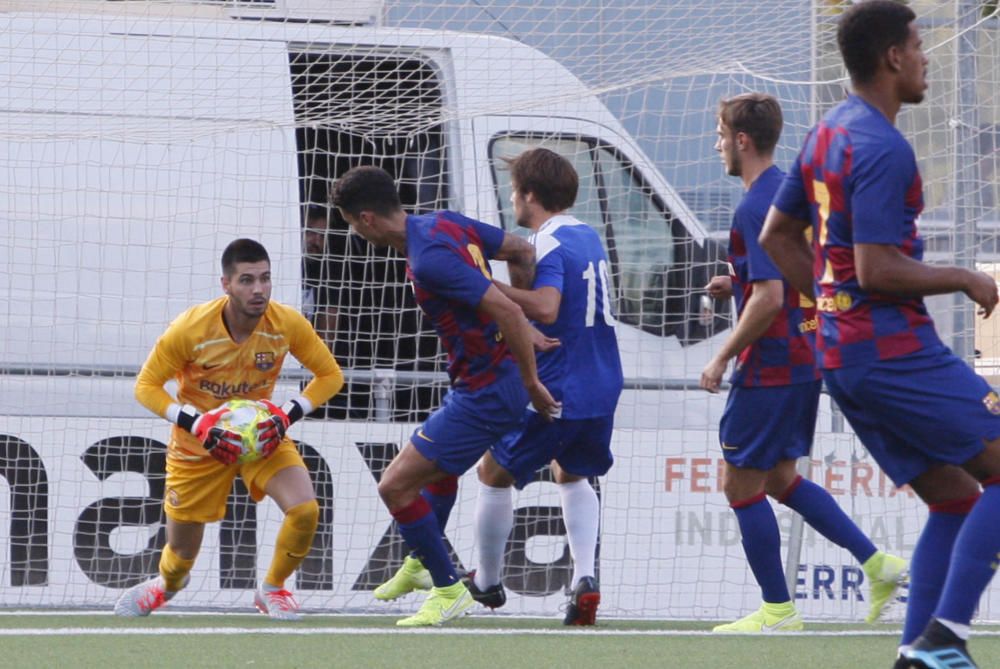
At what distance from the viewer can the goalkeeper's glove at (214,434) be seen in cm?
633

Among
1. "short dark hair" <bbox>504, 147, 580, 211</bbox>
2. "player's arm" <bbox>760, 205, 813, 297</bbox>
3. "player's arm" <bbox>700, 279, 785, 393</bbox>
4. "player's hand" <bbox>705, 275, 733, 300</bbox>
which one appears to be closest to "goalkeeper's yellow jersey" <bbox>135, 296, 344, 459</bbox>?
"short dark hair" <bbox>504, 147, 580, 211</bbox>

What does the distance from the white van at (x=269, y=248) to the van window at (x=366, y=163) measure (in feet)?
0.05

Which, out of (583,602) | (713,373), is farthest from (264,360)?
(713,373)

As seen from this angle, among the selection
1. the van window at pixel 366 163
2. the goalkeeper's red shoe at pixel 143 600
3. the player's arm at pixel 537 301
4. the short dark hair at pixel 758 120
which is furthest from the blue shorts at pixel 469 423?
the van window at pixel 366 163

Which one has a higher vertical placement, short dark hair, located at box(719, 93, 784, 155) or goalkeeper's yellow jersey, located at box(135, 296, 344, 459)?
short dark hair, located at box(719, 93, 784, 155)

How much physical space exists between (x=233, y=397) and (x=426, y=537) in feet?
3.62

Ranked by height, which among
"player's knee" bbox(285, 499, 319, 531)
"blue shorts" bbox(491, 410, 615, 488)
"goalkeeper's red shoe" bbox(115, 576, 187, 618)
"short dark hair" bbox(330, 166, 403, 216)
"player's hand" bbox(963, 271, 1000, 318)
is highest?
"short dark hair" bbox(330, 166, 403, 216)

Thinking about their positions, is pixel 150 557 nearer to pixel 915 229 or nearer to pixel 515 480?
pixel 515 480

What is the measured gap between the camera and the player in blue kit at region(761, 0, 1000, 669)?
3.85 metres

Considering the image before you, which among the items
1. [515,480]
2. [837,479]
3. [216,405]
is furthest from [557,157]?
[837,479]

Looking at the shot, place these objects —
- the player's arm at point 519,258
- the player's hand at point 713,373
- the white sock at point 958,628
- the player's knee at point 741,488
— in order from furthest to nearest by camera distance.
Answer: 1. the player's arm at point 519,258
2. the player's knee at point 741,488
3. the player's hand at point 713,373
4. the white sock at point 958,628

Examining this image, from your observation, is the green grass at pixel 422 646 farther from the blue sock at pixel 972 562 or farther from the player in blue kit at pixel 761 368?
the blue sock at pixel 972 562

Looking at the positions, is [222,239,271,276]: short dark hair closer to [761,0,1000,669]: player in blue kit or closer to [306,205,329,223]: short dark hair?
[306,205,329,223]: short dark hair

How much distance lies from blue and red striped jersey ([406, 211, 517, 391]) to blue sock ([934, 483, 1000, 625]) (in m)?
2.19
